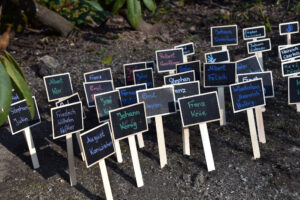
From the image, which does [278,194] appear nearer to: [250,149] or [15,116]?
[250,149]

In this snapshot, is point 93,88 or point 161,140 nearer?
point 161,140

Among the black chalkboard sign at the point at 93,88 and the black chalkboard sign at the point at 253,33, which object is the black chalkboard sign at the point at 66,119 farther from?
the black chalkboard sign at the point at 253,33

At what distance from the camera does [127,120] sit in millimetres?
3482

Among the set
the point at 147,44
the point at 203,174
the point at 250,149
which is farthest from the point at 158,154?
the point at 147,44

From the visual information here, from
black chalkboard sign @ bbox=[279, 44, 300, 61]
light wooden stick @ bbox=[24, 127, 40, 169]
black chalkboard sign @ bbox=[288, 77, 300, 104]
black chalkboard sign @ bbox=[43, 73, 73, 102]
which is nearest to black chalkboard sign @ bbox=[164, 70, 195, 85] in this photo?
black chalkboard sign @ bbox=[288, 77, 300, 104]

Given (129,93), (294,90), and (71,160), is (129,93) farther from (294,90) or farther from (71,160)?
(294,90)

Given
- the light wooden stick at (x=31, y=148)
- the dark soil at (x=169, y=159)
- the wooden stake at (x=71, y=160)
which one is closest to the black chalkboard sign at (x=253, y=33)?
the dark soil at (x=169, y=159)

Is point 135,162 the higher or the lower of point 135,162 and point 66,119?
the lower

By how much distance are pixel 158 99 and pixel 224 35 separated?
2041 mm

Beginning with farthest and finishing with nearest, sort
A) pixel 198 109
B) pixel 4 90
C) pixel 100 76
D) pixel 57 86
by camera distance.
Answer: pixel 100 76 < pixel 57 86 < pixel 198 109 < pixel 4 90

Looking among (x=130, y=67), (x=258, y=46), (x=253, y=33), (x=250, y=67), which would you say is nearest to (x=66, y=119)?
(x=130, y=67)

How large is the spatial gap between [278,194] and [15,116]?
2.47 m

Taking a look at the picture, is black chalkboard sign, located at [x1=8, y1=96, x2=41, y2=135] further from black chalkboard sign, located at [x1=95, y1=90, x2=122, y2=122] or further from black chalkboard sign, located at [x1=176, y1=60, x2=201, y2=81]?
black chalkboard sign, located at [x1=176, y1=60, x2=201, y2=81]

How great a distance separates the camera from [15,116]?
3777 millimetres
